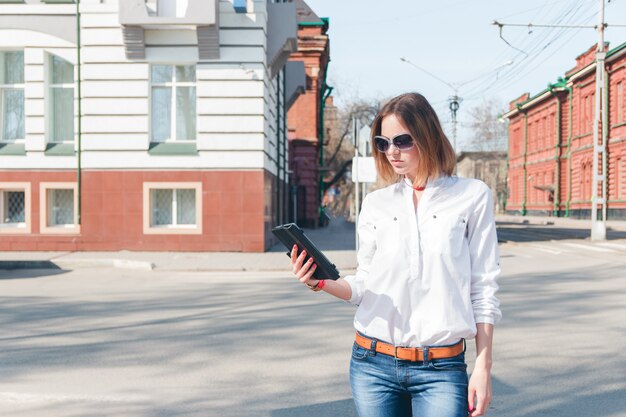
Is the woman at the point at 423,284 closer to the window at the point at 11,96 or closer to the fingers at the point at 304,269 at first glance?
the fingers at the point at 304,269

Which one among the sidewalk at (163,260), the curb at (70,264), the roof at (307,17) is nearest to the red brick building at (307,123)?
the roof at (307,17)

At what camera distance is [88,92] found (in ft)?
61.9

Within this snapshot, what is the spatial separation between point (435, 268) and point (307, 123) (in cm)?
3520

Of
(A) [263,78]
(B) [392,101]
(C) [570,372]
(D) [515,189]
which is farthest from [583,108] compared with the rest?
(B) [392,101]

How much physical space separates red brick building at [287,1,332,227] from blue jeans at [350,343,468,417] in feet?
108

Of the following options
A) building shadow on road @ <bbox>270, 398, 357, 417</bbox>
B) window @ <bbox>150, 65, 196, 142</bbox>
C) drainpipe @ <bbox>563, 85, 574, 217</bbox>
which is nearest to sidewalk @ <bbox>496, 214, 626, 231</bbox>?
drainpipe @ <bbox>563, 85, 574, 217</bbox>

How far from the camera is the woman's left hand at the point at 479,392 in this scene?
2.43 meters

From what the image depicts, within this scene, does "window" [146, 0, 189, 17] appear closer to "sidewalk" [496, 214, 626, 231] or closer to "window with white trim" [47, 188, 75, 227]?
"window with white trim" [47, 188, 75, 227]

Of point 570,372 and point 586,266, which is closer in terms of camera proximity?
point 570,372

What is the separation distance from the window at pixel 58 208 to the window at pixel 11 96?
1.72m

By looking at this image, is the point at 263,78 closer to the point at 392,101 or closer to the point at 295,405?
the point at 295,405

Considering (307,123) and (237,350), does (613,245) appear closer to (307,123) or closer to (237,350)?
(307,123)

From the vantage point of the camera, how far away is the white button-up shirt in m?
2.47

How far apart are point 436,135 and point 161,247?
17.1m
